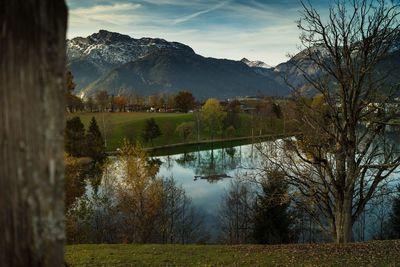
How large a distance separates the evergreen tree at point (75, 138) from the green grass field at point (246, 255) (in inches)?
2277

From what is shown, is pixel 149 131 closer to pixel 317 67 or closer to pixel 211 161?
pixel 211 161

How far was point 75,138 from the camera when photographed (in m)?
77.4

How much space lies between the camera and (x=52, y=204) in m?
2.02

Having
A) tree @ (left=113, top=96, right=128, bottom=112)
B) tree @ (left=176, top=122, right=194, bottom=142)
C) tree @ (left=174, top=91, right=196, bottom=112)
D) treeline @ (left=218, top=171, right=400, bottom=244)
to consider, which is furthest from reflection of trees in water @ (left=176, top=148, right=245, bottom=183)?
tree @ (left=113, top=96, right=128, bottom=112)

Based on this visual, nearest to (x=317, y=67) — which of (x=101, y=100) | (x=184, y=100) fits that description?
(x=101, y=100)

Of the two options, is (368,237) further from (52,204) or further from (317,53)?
(52,204)

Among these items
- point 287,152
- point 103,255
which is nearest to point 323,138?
point 287,152

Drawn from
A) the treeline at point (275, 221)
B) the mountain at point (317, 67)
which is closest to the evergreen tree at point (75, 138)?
the treeline at point (275, 221)

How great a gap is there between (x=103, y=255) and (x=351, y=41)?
49.1 feet

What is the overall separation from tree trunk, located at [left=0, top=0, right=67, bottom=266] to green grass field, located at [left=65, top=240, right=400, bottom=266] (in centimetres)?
1537

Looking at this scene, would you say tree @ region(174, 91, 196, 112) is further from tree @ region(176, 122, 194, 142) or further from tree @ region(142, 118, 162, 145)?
tree @ region(142, 118, 162, 145)

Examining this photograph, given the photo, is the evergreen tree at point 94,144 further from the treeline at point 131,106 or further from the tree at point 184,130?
the treeline at point 131,106

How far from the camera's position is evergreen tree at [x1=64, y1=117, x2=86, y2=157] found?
75.1m

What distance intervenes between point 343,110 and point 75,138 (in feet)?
219
